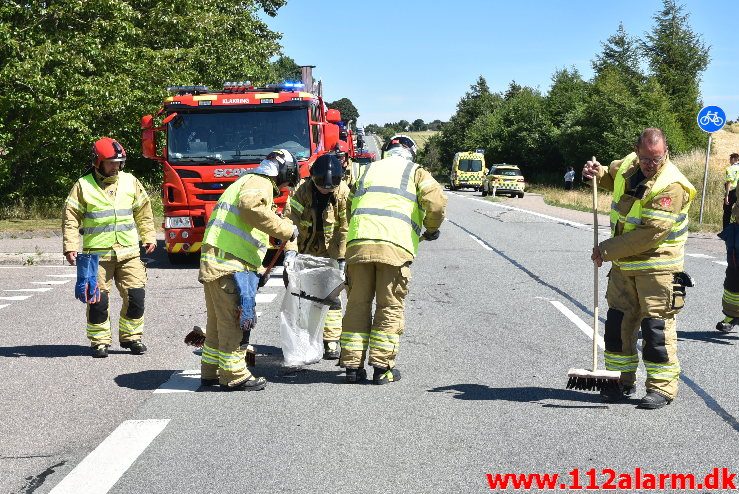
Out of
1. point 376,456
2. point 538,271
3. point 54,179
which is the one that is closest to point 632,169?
point 376,456

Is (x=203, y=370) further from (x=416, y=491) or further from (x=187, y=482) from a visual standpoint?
(x=416, y=491)

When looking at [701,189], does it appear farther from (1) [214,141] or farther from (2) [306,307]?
(2) [306,307]

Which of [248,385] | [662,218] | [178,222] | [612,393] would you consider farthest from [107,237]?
[178,222]

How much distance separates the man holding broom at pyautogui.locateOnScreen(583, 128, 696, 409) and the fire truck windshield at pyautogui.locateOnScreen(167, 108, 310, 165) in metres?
9.04

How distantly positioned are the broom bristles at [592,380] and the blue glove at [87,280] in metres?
4.05

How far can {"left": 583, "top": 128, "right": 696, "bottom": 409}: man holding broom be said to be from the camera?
634 centimetres

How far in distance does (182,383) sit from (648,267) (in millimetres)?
3376

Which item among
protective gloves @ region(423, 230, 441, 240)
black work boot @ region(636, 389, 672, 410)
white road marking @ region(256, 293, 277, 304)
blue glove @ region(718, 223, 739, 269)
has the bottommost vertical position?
white road marking @ region(256, 293, 277, 304)

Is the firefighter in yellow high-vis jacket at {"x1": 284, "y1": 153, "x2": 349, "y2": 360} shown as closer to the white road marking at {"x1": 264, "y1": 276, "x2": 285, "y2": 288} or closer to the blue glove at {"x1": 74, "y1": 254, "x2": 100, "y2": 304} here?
the blue glove at {"x1": 74, "y1": 254, "x2": 100, "y2": 304}

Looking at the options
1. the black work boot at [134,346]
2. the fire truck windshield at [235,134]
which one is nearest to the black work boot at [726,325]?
the black work boot at [134,346]

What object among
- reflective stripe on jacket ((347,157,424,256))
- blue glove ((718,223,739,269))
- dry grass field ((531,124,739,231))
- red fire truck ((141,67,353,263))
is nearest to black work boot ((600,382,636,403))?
reflective stripe on jacket ((347,157,424,256))

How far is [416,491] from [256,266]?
2.79m

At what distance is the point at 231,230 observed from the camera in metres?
7.00

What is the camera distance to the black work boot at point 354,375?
7145 mm
